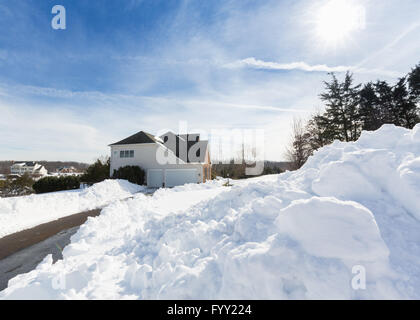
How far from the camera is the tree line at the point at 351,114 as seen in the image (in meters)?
18.2

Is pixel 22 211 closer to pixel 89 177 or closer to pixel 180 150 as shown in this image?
pixel 89 177

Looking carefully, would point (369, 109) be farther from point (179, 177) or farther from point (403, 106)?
point (179, 177)

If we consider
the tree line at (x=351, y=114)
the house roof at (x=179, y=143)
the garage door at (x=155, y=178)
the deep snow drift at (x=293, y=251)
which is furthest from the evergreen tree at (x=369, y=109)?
the garage door at (x=155, y=178)

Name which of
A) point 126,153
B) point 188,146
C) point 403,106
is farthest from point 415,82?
point 126,153

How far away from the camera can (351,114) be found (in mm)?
19844

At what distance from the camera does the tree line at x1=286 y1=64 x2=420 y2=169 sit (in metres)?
18.2

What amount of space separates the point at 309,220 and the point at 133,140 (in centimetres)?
2023

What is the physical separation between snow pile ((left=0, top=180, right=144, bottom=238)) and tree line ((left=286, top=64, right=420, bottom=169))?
18828 millimetres

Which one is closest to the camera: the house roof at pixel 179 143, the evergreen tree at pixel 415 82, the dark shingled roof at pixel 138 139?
the evergreen tree at pixel 415 82

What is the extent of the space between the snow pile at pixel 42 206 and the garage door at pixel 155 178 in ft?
19.0

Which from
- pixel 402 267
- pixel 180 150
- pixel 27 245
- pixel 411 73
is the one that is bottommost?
pixel 27 245

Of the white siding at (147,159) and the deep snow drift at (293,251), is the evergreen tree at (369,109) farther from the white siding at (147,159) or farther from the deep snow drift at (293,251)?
the deep snow drift at (293,251)
